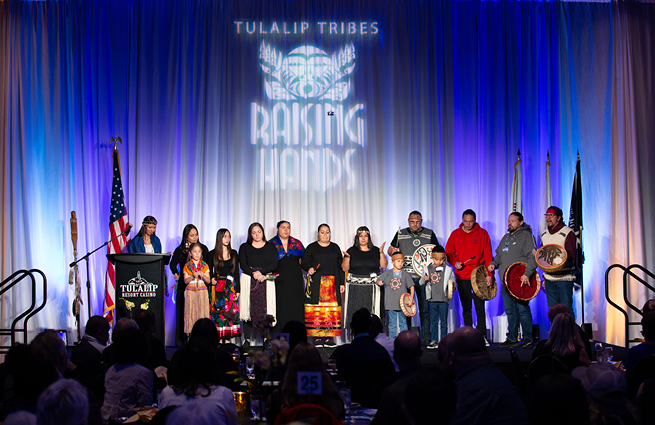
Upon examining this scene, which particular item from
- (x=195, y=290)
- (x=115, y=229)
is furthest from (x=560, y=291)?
(x=115, y=229)

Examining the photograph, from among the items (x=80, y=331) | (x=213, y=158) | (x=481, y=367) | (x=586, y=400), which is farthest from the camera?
(x=213, y=158)

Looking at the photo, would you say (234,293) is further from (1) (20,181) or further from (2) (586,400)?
(2) (586,400)

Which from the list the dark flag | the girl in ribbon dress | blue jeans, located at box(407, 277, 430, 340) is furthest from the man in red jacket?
the girl in ribbon dress

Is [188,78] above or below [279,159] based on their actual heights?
above

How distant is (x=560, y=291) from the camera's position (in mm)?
8297

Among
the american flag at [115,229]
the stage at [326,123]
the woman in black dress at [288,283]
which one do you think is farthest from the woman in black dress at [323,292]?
the american flag at [115,229]

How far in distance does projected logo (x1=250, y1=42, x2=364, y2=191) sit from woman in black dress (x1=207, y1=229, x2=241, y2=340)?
1.85 metres

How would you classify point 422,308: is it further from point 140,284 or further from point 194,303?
point 140,284

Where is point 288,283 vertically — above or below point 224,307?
above

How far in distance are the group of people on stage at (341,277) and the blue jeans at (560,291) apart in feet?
0.04

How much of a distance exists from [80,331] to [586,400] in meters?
8.55

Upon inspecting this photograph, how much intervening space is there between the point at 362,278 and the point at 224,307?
194 cm

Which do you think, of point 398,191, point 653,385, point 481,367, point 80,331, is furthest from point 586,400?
point 80,331

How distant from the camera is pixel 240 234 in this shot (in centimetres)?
981
